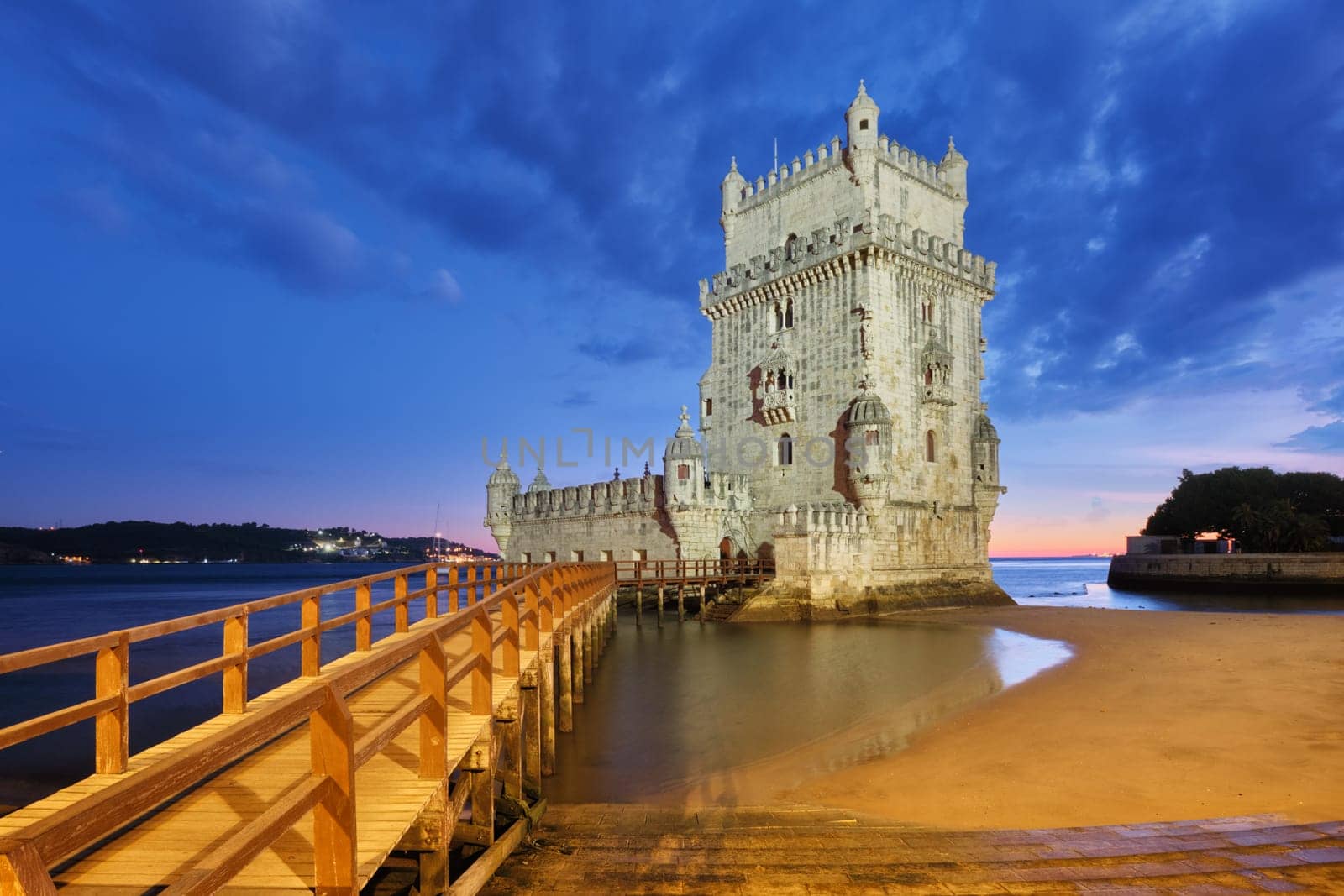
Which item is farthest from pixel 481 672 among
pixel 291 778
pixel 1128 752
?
pixel 1128 752

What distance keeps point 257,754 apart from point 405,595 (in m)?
5.13

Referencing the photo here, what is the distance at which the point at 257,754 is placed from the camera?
6.41 m

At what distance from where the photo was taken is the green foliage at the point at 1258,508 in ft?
178

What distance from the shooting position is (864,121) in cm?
3103

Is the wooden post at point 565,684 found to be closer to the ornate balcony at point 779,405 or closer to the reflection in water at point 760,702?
the reflection in water at point 760,702

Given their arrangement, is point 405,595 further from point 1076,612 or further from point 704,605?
point 1076,612

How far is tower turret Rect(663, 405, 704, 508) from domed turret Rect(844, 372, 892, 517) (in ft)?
20.7

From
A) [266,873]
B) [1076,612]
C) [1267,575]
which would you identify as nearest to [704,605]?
[1076,612]

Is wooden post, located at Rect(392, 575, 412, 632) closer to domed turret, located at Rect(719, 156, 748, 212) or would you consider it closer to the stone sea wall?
domed turret, located at Rect(719, 156, 748, 212)

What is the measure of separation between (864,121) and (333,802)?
32638mm

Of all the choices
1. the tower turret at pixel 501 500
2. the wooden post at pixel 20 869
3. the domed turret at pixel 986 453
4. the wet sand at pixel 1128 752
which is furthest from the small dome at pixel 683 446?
the wooden post at pixel 20 869

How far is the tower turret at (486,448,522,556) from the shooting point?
144 ft

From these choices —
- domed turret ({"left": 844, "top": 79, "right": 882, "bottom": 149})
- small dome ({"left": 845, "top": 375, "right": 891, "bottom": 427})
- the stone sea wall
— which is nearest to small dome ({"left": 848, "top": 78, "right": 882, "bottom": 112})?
domed turret ({"left": 844, "top": 79, "right": 882, "bottom": 149})

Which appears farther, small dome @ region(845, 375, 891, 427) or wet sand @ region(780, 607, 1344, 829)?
small dome @ region(845, 375, 891, 427)
